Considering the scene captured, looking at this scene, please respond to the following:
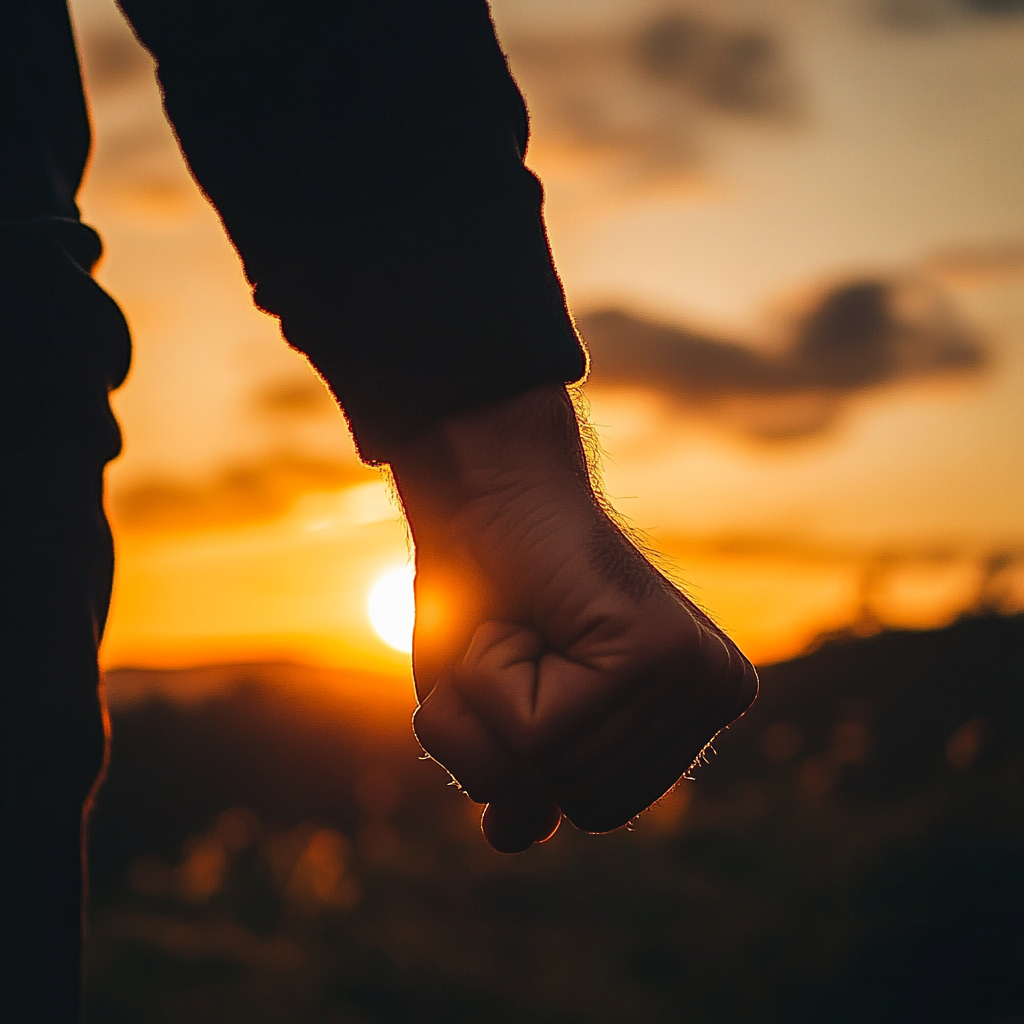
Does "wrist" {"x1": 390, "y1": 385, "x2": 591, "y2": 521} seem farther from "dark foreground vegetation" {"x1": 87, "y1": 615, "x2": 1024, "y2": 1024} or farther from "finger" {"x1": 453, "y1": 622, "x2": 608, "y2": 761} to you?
"dark foreground vegetation" {"x1": 87, "y1": 615, "x2": 1024, "y2": 1024}

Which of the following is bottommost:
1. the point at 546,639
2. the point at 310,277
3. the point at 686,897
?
the point at 686,897

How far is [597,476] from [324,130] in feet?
1.84

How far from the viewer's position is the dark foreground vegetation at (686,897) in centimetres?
640

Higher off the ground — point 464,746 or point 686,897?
point 464,746

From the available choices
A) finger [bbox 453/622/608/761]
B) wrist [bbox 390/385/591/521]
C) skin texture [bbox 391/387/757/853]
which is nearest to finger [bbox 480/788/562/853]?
skin texture [bbox 391/387/757/853]

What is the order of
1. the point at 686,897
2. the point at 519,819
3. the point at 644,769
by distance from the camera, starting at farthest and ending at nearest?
1. the point at 686,897
2. the point at 519,819
3. the point at 644,769

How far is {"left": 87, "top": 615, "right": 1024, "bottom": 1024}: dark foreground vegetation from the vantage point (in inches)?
252

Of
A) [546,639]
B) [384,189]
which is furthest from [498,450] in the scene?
[384,189]

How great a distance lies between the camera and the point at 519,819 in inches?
45.3

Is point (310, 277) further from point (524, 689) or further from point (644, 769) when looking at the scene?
point (644, 769)

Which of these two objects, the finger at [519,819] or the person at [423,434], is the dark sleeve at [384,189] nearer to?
the person at [423,434]

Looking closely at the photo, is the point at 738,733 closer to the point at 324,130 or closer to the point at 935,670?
the point at 935,670

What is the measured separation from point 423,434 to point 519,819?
0.50 metres

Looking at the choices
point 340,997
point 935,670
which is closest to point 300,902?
point 340,997
